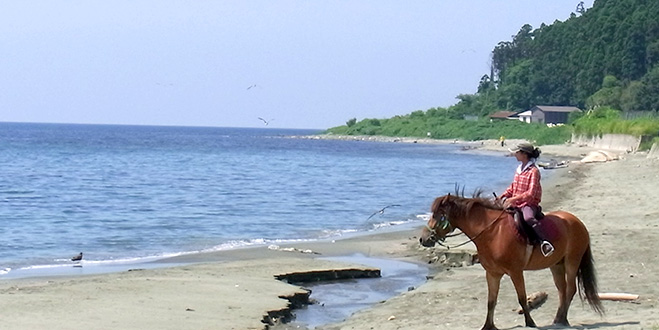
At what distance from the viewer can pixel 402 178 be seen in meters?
52.6

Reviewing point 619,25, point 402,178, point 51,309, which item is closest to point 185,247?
point 51,309

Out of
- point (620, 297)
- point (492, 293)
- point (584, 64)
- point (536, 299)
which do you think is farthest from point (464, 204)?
point (584, 64)

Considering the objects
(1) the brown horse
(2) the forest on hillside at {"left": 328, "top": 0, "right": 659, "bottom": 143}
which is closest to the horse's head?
(1) the brown horse

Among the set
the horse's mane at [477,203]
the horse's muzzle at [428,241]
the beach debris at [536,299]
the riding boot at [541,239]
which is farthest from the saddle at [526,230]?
the beach debris at [536,299]

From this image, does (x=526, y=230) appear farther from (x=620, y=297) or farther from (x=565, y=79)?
(x=565, y=79)

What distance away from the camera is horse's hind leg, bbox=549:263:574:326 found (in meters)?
11.0

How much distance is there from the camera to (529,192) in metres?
10.5

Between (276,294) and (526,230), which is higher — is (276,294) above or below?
below

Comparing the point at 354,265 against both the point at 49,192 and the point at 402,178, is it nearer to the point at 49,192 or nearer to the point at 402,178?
the point at 49,192

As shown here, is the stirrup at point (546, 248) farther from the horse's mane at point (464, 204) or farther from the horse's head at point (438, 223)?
the horse's head at point (438, 223)

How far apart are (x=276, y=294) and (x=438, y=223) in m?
4.65

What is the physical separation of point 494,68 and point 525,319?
18140cm

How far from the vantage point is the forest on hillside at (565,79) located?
376ft

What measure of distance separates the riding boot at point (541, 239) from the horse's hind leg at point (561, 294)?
533 millimetres
